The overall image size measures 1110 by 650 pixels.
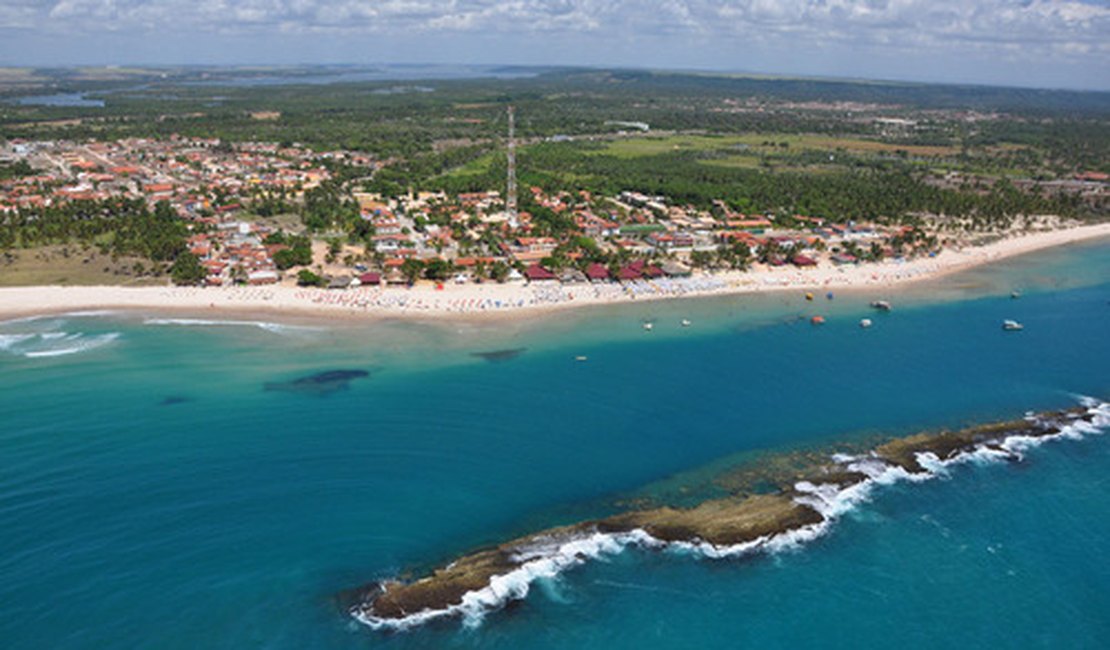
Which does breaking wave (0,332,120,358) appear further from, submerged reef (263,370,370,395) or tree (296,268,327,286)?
submerged reef (263,370,370,395)

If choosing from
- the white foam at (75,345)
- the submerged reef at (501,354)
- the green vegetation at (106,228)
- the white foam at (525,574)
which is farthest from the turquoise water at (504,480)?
the green vegetation at (106,228)

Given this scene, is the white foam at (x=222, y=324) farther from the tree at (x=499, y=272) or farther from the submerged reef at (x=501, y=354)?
the tree at (x=499, y=272)

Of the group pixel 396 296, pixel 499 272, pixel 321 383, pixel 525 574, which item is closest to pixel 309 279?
pixel 396 296

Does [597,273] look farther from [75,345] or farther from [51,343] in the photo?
[51,343]

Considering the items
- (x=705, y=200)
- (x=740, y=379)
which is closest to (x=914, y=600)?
(x=740, y=379)

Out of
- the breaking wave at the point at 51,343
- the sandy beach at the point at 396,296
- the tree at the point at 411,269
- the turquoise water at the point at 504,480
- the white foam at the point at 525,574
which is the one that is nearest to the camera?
the white foam at the point at 525,574

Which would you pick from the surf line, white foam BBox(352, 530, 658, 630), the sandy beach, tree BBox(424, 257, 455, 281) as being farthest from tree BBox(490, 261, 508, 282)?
white foam BBox(352, 530, 658, 630)
